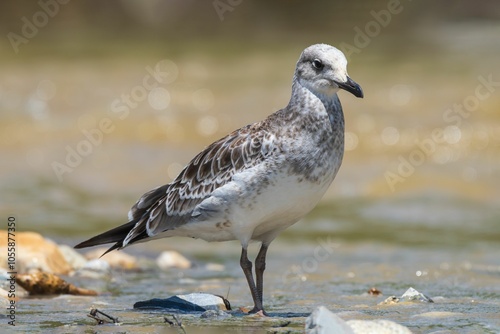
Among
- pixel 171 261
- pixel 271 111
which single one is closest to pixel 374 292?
pixel 171 261

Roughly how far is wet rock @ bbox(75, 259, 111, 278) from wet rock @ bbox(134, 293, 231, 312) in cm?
191

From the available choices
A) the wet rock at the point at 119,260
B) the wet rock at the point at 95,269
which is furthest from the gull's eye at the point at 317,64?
the wet rock at the point at 119,260

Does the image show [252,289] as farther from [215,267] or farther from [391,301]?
[215,267]

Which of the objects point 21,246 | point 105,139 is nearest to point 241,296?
point 21,246

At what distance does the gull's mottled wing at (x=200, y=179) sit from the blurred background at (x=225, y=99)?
4.43 meters

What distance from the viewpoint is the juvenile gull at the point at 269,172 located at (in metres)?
6.04

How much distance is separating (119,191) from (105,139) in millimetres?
2554

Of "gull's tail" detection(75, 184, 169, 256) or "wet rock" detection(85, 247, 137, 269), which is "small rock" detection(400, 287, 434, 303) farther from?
"wet rock" detection(85, 247, 137, 269)

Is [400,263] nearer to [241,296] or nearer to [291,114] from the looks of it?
[241,296]

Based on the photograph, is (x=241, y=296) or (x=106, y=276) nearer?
(x=241, y=296)

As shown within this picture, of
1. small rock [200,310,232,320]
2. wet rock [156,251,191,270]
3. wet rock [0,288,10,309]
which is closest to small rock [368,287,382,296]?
small rock [200,310,232,320]

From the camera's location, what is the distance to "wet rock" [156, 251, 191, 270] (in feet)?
30.0

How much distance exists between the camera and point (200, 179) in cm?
661

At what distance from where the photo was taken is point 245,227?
20.4ft
